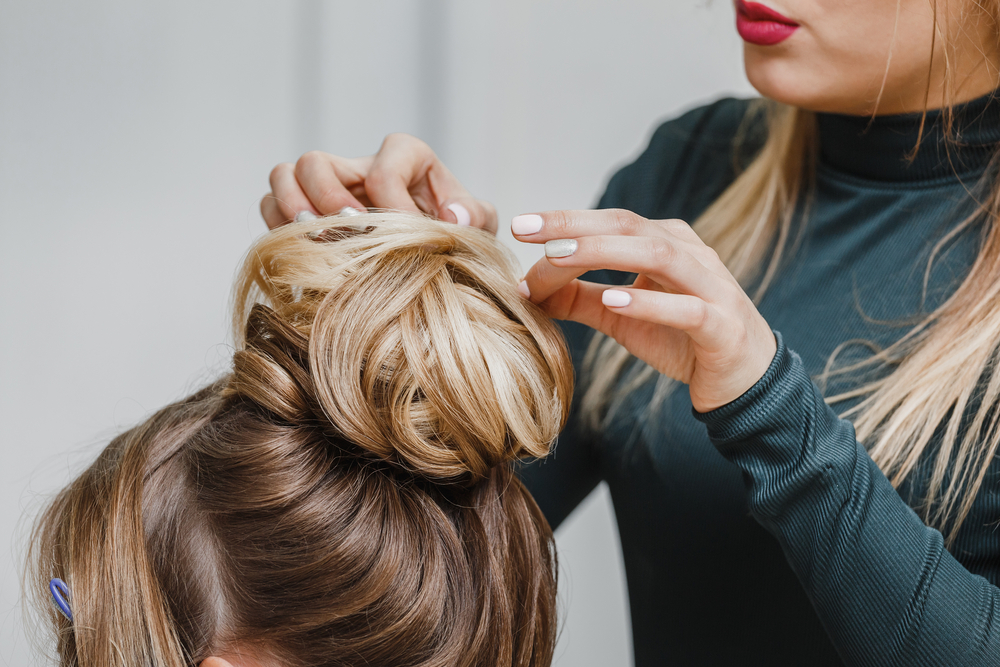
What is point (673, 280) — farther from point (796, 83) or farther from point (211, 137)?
point (211, 137)

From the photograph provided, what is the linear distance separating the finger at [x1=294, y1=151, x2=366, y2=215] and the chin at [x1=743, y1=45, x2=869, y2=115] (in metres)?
0.42

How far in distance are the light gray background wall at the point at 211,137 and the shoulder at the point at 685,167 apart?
450 millimetres

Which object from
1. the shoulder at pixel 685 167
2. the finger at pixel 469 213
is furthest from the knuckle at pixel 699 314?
the shoulder at pixel 685 167

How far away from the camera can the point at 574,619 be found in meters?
1.57

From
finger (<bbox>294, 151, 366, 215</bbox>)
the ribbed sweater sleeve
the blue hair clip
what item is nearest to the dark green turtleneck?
the ribbed sweater sleeve

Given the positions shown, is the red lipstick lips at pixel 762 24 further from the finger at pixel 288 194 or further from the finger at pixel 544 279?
the finger at pixel 288 194

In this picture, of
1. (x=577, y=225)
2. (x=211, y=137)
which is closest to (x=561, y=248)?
(x=577, y=225)

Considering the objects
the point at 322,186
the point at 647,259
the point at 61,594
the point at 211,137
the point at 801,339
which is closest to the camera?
the point at 647,259

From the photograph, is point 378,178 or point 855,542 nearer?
point 855,542

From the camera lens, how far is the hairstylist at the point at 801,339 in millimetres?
559

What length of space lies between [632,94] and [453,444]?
1.10 meters

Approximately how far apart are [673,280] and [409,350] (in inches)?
7.4

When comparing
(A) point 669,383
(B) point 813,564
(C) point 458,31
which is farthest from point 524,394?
(C) point 458,31

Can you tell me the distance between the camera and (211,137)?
3.84ft
